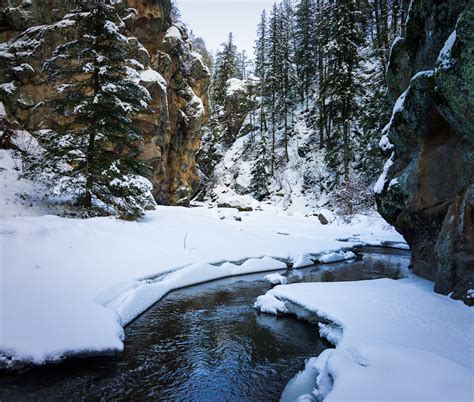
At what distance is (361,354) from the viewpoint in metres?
5.17

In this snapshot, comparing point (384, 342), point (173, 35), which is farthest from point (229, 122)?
point (384, 342)

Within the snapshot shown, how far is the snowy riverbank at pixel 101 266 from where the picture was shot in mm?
5902

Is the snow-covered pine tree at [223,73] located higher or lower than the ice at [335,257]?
higher

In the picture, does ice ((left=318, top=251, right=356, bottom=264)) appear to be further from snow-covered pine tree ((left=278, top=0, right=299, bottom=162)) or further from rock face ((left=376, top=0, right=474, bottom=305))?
snow-covered pine tree ((left=278, top=0, right=299, bottom=162))

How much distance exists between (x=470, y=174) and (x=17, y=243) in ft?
38.7

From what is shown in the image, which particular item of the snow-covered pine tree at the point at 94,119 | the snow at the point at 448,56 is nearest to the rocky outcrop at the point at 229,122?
the snow-covered pine tree at the point at 94,119

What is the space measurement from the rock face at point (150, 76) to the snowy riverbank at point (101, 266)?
9281 mm

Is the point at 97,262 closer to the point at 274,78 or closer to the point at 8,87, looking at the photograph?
the point at 8,87

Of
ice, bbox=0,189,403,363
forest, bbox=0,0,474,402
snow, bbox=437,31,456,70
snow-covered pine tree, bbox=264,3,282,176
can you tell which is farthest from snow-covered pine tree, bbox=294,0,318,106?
snow, bbox=437,31,456,70

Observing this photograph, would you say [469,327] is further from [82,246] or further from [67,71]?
[67,71]

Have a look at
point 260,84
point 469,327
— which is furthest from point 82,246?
point 260,84

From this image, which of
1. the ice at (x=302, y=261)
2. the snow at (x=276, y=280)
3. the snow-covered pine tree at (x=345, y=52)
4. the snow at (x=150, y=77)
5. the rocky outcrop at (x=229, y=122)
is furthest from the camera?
the rocky outcrop at (x=229, y=122)

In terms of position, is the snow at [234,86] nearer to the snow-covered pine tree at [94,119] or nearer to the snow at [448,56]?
the snow-covered pine tree at [94,119]

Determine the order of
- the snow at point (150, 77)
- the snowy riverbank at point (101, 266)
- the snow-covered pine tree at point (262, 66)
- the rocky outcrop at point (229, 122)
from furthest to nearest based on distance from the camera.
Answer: the rocky outcrop at point (229, 122)
the snow-covered pine tree at point (262, 66)
the snow at point (150, 77)
the snowy riverbank at point (101, 266)
